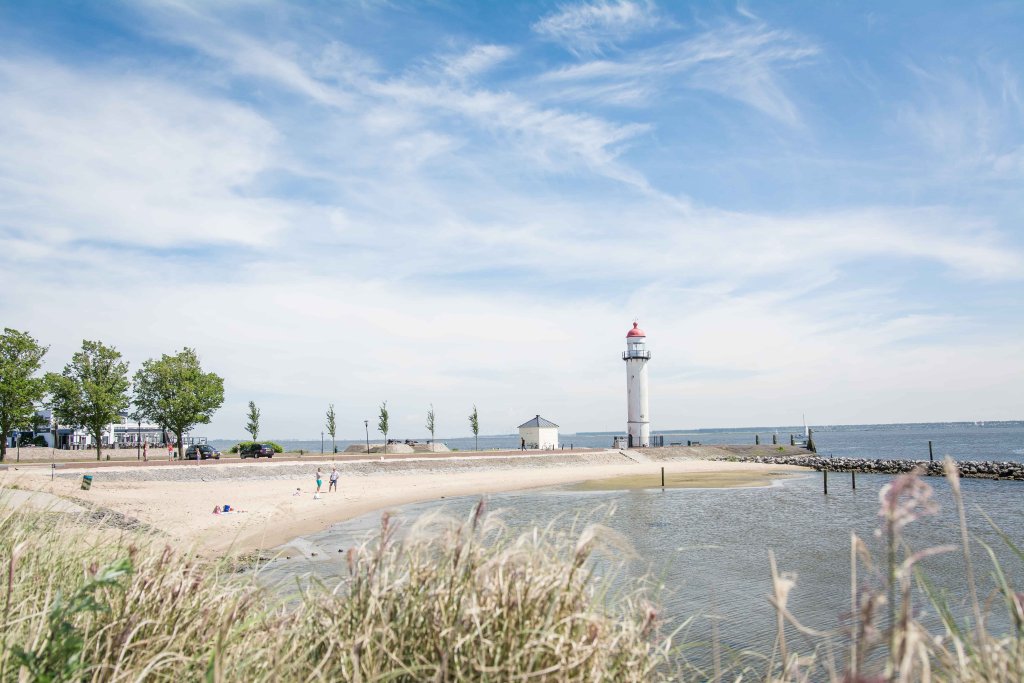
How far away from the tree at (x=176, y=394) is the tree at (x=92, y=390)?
291 centimetres

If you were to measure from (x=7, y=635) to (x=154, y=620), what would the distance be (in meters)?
0.77

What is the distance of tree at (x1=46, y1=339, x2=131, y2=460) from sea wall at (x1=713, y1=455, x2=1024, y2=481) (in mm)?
44985

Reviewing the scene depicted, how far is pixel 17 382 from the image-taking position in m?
42.8

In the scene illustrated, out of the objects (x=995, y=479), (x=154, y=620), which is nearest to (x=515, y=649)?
(x=154, y=620)

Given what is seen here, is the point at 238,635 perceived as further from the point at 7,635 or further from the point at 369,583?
the point at 7,635

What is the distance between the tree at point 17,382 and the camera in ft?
140

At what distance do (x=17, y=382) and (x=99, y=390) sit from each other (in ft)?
14.8

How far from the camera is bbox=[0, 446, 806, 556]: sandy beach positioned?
21016mm

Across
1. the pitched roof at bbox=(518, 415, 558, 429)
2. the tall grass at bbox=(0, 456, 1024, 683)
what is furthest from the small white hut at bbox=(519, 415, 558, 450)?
the tall grass at bbox=(0, 456, 1024, 683)

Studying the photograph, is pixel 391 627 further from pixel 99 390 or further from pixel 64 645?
pixel 99 390

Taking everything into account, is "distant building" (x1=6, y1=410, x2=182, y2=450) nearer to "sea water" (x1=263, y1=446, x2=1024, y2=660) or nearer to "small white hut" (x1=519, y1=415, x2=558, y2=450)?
"small white hut" (x1=519, y1=415, x2=558, y2=450)

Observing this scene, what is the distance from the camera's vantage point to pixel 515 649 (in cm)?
357

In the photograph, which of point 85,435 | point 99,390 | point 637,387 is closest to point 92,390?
point 99,390

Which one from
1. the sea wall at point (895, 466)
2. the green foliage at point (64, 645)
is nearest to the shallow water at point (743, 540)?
the green foliage at point (64, 645)
